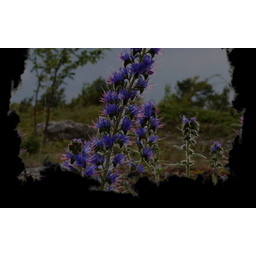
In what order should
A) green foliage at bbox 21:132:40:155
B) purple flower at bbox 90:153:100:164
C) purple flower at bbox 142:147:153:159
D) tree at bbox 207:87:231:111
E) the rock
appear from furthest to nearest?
tree at bbox 207:87:231:111 < the rock < green foliage at bbox 21:132:40:155 < purple flower at bbox 142:147:153:159 < purple flower at bbox 90:153:100:164

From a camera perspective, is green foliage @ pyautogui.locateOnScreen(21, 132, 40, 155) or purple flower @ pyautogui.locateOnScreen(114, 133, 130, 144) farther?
green foliage @ pyautogui.locateOnScreen(21, 132, 40, 155)

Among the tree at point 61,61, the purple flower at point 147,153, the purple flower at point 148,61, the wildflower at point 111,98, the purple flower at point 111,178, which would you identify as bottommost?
the purple flower at point 111,178

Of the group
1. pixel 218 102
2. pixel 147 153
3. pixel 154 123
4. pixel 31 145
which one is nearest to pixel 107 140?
pixel 147 153

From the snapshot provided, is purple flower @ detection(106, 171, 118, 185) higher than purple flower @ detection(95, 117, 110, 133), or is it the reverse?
purple flower @ detection(95, 117, 110, 133)

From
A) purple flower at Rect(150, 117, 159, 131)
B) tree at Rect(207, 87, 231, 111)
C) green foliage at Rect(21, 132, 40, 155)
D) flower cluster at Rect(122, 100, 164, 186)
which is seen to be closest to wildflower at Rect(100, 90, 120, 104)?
flower cluster at Rect(122, 100, 164, 186)

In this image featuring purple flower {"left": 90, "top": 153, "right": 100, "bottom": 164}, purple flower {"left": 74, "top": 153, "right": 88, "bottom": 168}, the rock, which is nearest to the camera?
purple flower {"left": 74, "top": 153, "right": 88, "bottom": 168}

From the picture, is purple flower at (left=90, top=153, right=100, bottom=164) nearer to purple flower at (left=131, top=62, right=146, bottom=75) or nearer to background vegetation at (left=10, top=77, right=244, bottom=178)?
purple flower at (left=131, top=62, right=146, bottom=75)

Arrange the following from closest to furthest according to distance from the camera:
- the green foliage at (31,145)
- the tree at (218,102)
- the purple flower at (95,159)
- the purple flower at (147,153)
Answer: the purple flower at (95,159) < the purple flower at (147,153) < the green foliage at (31,145) < the tree at (218,102)

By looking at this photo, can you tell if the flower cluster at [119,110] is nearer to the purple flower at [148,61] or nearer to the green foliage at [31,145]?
the purple flower at [148,61]

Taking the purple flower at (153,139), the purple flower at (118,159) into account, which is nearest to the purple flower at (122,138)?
the purple flower at (118,159)

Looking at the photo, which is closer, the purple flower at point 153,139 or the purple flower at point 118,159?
the purple flower at point 118,159
